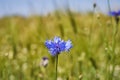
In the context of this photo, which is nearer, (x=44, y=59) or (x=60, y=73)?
(x=44, y=59)

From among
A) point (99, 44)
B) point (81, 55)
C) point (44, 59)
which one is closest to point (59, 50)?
point (44, 59)

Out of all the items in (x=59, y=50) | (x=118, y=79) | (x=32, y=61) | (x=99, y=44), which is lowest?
(x=59, y=50)

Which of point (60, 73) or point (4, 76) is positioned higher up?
point (60, 73)

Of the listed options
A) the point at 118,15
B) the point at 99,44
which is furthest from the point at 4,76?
the point at 99,44

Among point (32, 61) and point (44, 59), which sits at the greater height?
point (32, 61)

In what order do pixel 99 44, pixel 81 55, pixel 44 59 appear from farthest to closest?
pixel 99 44, pixel 81 55, pixel 44 59

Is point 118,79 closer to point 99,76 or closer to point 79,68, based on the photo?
point 99,76

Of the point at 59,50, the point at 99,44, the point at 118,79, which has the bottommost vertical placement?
the point at 59,50

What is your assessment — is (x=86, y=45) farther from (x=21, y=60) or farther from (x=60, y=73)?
(x=21, y=60)


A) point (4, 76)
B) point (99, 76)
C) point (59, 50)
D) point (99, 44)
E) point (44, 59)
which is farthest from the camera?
point (99, 44)
